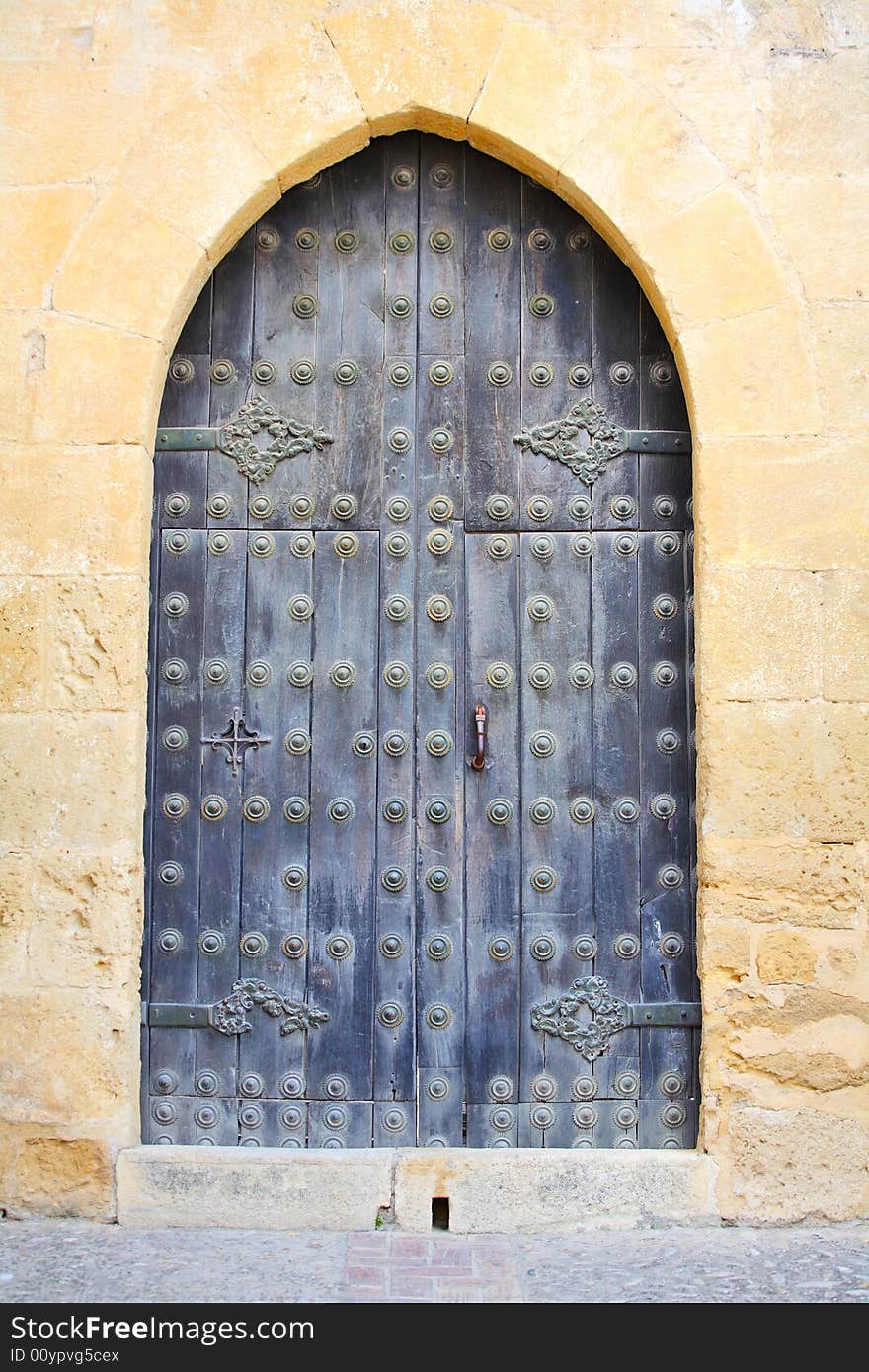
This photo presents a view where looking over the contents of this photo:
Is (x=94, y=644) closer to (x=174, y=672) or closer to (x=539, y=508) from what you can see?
(x=174, y=672)

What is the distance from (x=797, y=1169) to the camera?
3.11 meters

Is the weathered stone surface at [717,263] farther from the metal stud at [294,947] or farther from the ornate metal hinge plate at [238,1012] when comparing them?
the ornate metal hinge plate at [238,1012]

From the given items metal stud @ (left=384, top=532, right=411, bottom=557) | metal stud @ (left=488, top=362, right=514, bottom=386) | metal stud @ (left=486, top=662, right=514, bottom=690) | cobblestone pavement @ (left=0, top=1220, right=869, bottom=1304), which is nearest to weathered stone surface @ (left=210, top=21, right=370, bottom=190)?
metal stud @ (left=488, top=362, right=514, bottom=386)

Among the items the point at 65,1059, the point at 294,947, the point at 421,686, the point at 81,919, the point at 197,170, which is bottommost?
the point at 65,1059

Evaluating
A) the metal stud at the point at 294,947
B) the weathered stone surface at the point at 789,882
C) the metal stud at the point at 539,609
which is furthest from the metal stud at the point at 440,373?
the metal stud at the point at 294,947

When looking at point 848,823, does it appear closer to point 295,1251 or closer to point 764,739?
point 764,739

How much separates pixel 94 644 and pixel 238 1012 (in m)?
1.07

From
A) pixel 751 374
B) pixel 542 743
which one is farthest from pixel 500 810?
pixel 751 374

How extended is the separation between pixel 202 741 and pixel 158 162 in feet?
5.16

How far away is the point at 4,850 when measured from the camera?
3188 millimetres

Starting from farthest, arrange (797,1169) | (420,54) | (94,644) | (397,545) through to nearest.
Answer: (397,545) < (420,54) < (94,644) < (797,1169)

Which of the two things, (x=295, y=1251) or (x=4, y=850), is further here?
(x=4, y=850)

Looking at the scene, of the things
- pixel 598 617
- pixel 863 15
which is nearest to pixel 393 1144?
pixel 598 617

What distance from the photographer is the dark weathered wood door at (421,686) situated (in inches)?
131
